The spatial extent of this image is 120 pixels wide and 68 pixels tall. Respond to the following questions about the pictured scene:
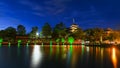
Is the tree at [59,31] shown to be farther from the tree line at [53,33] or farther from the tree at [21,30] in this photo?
the tree at [21,30]

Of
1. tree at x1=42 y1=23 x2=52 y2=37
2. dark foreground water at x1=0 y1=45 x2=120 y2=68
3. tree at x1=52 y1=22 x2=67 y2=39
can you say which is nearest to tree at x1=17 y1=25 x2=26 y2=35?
tree at x1=42 y1=23 x2=52 y2=37

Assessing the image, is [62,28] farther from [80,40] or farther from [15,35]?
[15,35]

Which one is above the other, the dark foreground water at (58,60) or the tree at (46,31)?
the tree at (46,31)

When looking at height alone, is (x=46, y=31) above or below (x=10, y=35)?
above

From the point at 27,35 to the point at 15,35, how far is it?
12826 mm

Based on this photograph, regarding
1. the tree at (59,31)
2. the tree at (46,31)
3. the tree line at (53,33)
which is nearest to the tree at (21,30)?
the tree line at (53,33)

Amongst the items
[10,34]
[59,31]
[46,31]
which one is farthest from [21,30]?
[59,31]

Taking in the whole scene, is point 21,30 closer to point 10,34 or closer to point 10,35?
point 10,34

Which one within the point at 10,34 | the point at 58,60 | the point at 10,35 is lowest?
the point at 58,60

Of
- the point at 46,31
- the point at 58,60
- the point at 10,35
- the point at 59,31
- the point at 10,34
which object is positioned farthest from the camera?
the point at 59,31

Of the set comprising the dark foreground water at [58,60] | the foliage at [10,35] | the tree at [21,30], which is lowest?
the dark foreground water at [58,60]

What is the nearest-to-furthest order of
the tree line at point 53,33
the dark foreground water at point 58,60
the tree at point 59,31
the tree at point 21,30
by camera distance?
1. the dark foreground water at point 58,60
2. the tree line at point 53,33
3. the tree at point 21,30
4. the tree at point 59,31

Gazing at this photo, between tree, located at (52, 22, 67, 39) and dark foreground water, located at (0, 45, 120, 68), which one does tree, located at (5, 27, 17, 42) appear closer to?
tree, located at (52, 22, 67, 39)

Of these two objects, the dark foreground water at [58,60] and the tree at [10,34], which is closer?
the dark foreground water at [58,60]
